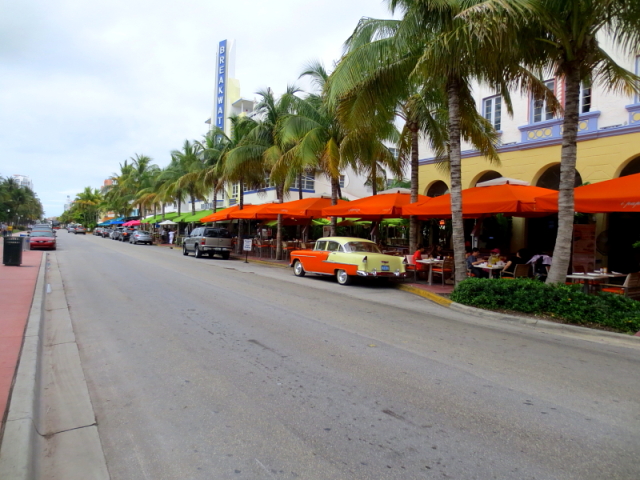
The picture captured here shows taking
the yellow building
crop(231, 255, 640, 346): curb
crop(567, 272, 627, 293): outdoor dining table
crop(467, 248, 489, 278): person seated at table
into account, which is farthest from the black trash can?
crop(567, 272, 627, 293): outdoor dining table

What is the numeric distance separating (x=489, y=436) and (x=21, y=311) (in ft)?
27.9

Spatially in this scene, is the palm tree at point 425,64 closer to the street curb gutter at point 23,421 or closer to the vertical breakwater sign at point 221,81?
the street curb gutter at point 23,421

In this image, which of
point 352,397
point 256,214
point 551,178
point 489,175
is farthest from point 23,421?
point 256,214

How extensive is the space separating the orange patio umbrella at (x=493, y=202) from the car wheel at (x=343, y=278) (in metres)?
2.96

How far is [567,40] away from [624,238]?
9431 mm

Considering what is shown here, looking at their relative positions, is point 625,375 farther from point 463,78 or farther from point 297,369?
point 463,78

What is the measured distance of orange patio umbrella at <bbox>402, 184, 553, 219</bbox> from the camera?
39.6 feet

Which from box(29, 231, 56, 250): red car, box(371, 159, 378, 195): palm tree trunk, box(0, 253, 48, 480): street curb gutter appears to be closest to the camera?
box(0, 253, 48, 480): street curb gutter

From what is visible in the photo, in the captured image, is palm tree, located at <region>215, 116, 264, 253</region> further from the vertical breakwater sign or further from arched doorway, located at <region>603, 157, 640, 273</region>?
the vertical breakwater sign

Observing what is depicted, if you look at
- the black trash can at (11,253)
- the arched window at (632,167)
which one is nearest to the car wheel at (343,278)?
the arched window at (632,167)

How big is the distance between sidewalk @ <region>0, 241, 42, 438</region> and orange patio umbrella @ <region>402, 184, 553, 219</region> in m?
10.6

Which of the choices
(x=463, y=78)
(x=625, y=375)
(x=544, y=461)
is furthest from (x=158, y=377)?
(x=463, y=78)

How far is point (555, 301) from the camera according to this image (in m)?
8.91

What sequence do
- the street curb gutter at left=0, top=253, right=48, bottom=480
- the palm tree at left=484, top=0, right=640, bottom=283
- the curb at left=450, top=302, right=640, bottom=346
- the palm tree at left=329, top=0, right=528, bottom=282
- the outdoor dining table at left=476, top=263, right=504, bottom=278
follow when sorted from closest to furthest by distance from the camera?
the street curb gutter at left=0, top=253, right=48, bottom=480
the curb at left=450, top=302, right=640, bottom=346
the palm tree at left=484, top=0, right=640, bottom=283
the palm tree at left=329, top=0, right=528, bottom=282
the outdoor dining table at left=476, top=263, right=504, bottom=278
